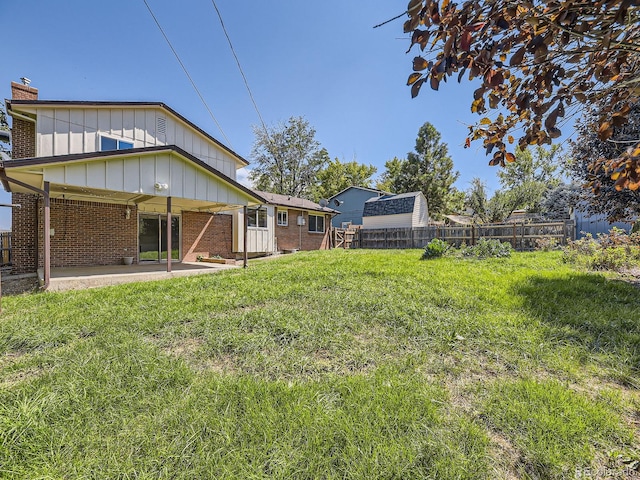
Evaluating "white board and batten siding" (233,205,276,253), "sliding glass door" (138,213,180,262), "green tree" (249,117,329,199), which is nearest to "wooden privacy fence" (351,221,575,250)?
"white board and batten siding" (233,205,276,253)

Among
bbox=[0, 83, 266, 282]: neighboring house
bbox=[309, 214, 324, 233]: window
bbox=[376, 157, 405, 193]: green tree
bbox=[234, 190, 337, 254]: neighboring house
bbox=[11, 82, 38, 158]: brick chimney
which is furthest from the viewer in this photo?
bbox=[376, 157, 405, 193]: green tree

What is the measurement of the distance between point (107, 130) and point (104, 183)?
512 cm

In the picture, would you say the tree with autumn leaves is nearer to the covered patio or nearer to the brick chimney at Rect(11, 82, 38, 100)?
the covered patio

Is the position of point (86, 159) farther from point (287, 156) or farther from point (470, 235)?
Result: point (287, 156)

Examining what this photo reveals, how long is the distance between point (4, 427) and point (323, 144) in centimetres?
3659

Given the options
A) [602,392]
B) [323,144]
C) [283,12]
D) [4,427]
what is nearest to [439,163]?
[323,144]

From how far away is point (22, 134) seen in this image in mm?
10055

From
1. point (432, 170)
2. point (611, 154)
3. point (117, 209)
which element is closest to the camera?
point (611, 154)

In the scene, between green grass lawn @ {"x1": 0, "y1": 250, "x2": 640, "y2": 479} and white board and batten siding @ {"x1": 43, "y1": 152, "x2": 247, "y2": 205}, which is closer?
green grass lawn @ {"x1": 0, "y1": 250, "x2": 640, "y2": 479}

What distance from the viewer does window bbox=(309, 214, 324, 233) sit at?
1995cm

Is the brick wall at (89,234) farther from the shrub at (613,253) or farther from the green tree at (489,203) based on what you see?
the green tree at (489,203)

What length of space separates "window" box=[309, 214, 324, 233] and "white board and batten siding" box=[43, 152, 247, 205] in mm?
9569

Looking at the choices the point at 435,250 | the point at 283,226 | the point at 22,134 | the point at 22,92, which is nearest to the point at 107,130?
the point at 22,134

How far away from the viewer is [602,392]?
2514 millimetres
